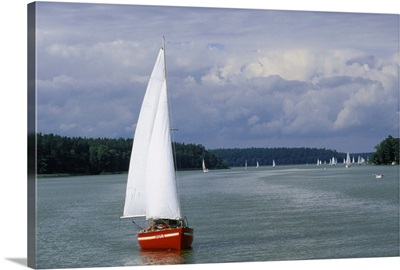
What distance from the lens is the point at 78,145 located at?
23656 millimetres

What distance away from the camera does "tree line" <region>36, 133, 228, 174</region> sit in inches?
822

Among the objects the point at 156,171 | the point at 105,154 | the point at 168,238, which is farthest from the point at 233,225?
the point at 156,171

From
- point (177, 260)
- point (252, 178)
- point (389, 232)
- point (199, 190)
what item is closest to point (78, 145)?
point (177, 260)

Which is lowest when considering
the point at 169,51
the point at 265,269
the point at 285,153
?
the point at 265,269

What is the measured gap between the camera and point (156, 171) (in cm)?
2100

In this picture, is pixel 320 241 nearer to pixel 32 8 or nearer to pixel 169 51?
pixel 169 51

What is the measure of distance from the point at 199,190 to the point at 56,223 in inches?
595

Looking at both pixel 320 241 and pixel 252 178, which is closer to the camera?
pixel 320 241

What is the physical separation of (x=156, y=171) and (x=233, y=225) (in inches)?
303

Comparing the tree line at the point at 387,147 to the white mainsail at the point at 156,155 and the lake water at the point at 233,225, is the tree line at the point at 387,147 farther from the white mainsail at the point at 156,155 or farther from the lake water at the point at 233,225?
the white mainsail at the point at 156,155

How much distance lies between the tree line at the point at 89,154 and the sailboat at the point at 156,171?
1.21 meters

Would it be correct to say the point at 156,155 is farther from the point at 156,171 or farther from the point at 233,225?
the point at 233,225

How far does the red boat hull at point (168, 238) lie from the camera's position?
21.0 meters

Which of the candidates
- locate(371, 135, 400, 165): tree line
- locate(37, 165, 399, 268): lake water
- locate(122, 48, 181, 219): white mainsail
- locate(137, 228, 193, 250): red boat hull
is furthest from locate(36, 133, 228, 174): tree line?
locate(371, 135, 400, 165): tree line
